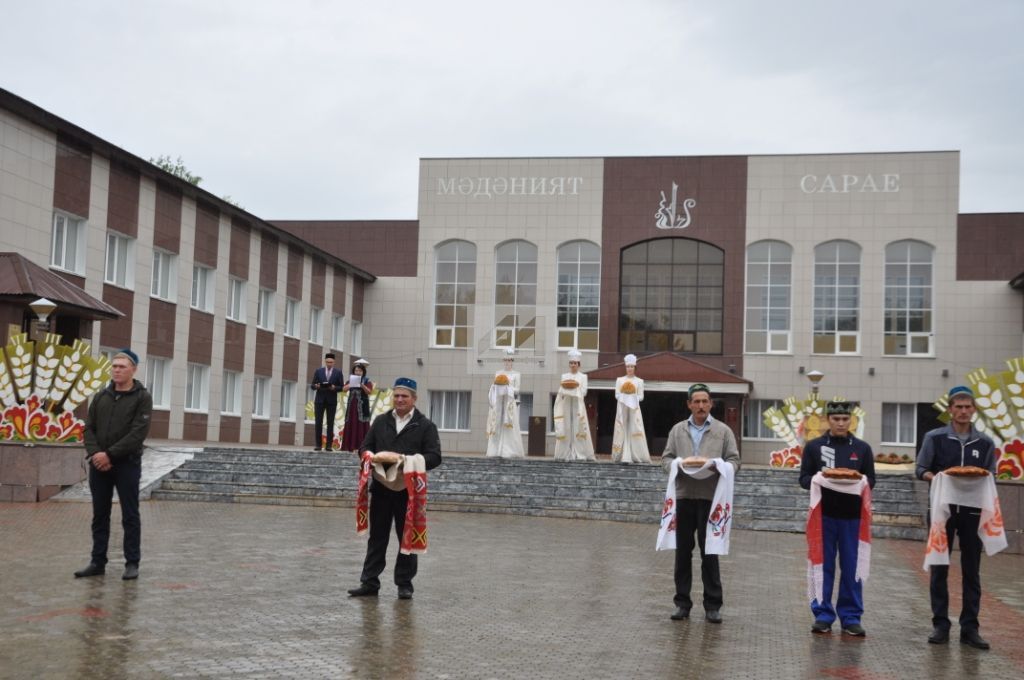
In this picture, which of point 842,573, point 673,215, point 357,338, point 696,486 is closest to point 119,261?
point 357,338

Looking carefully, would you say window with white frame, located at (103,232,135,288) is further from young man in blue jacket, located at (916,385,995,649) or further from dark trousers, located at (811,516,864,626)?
young man in blue jacket, located at (916,385,995,649)

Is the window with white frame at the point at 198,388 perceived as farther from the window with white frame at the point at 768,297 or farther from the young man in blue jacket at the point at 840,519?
the young man in blue jacket at the point at 840,519

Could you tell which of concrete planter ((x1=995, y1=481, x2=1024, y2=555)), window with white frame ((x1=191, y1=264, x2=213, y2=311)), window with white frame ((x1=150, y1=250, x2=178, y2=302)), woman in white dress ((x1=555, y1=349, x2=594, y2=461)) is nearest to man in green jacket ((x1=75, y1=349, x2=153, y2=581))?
concrete planter ((x1=995, y1=481, x2=1024, y2=555))

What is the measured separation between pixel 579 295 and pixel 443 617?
33.6 meters

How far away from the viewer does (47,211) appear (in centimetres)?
2419

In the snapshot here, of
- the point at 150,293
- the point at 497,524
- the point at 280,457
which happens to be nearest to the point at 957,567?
the point at 497,524

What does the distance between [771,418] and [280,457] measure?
40.1ft

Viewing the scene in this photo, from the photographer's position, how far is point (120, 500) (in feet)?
31.1

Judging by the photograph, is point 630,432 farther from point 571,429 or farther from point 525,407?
point 525,407

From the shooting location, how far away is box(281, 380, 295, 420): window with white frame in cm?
3756

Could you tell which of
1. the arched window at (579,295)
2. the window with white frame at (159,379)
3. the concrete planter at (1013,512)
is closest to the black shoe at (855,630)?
the concrete planter at (1013,512)

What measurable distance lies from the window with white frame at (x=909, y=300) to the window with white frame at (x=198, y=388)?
2332 centimetres

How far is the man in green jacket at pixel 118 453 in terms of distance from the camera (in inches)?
372

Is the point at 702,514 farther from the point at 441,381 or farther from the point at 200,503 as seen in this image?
the point at 441,381
